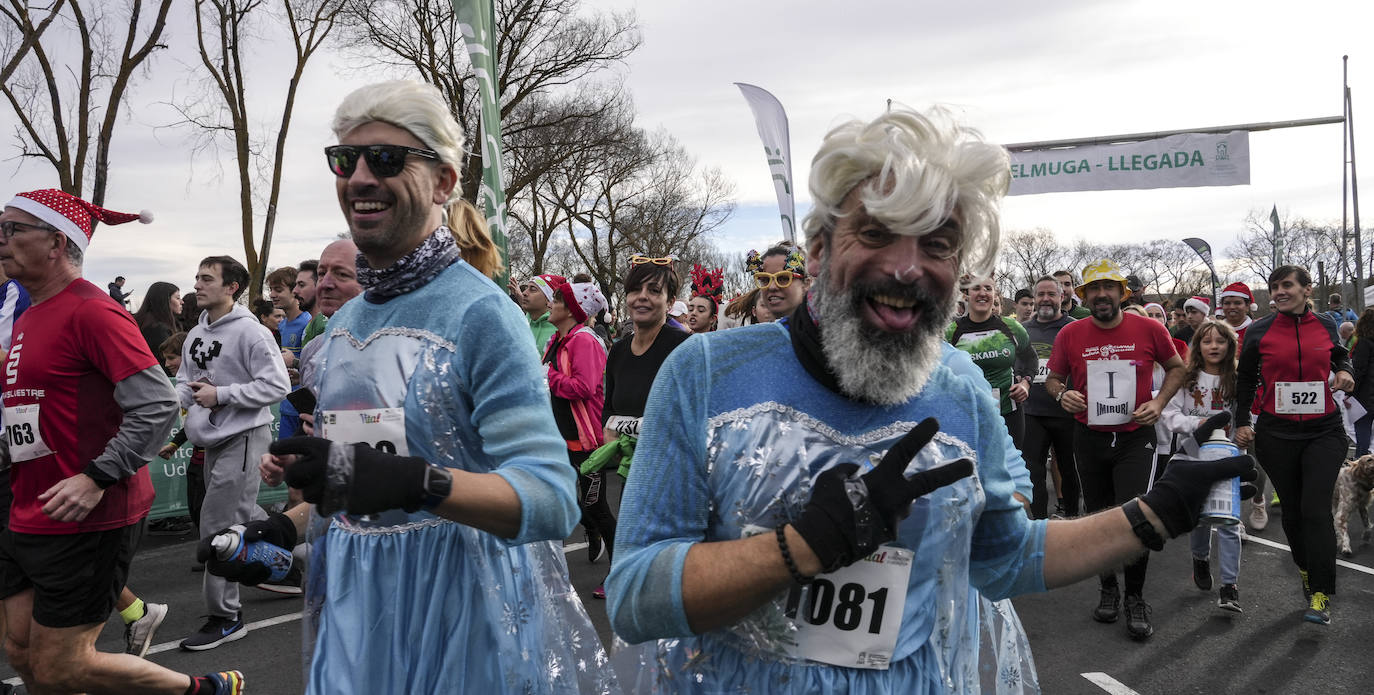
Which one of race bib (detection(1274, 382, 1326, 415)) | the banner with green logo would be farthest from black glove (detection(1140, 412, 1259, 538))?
the banner with green logo

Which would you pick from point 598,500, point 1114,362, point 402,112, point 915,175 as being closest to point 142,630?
point 598,500

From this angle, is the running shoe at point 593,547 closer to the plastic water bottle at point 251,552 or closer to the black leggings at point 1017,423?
the black leggings at point 1017,423

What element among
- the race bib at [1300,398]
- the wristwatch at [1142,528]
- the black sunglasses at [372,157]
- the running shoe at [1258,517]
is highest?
the black sunglasses at [372,157]

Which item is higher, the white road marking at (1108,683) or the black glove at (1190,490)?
the black glove at (1190,490)

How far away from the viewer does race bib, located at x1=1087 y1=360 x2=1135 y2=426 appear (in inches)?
216

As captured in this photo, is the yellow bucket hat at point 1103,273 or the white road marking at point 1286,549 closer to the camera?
the yellow bucket hat at point 1103,273

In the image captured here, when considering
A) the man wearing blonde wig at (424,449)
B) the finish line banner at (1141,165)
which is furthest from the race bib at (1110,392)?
the finish line banner at (1141,165)

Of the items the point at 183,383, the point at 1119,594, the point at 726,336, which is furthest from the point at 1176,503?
the point at 183,383

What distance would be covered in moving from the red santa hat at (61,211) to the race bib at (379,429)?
2.00 metres

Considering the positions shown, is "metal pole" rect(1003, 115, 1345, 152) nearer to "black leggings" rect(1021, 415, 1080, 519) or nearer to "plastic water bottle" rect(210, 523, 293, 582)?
"black leggings" rect(1021, 415, 1080, 519)

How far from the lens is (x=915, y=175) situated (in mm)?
1381

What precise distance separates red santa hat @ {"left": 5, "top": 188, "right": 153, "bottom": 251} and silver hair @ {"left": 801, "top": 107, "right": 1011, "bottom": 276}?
2.93m

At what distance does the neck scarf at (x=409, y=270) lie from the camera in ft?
6.70

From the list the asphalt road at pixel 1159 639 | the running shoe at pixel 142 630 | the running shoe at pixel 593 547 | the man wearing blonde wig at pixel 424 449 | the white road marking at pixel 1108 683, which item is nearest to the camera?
the man wearing blonde wig at pixel 424 449
